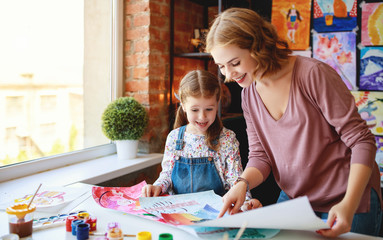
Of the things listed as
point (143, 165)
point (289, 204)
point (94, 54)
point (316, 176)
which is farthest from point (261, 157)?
point (94, 54)

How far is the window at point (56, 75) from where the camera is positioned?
6.18 ft

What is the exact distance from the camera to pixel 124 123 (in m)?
2.25

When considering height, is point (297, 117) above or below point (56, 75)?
below

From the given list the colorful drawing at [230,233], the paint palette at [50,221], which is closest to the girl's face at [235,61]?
the colorful drawing at [230,233]

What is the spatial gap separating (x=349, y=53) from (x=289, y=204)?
1894 mm

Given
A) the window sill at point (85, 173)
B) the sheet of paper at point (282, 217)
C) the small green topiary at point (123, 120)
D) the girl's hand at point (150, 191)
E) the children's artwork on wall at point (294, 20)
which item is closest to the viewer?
the sheet of paper at point (282, 217)

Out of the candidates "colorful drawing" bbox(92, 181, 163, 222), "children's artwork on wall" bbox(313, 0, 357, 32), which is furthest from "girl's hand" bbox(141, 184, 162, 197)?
"children's artwork on wall" bbox(313, 0, 357, 32)

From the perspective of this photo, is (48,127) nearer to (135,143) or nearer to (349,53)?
(135,143)

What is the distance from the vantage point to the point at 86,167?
2119 millimetres

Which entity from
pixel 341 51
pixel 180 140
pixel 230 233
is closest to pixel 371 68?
pixel 341 51

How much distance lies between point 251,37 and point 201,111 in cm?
52

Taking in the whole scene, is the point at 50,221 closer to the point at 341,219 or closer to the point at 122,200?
the point at 122,200

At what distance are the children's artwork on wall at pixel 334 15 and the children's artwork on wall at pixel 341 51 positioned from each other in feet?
0.15

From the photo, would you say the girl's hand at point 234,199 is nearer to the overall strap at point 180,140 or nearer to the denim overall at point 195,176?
the denim overall at point 195,176
